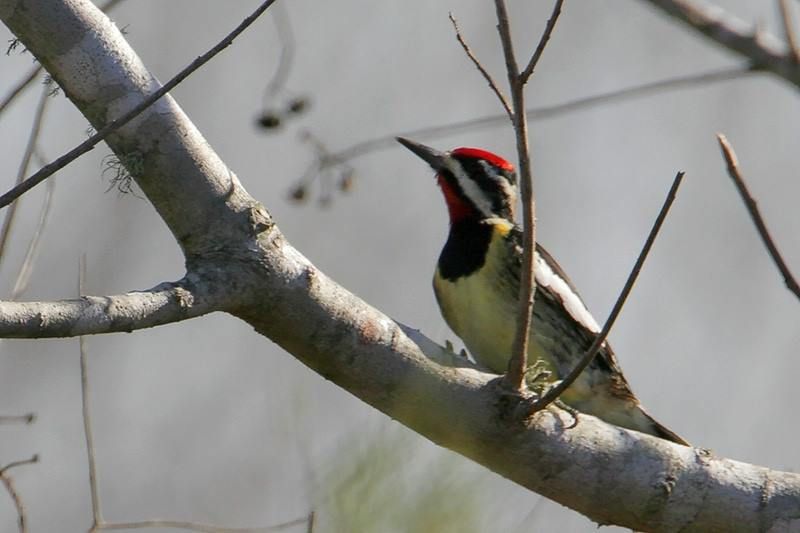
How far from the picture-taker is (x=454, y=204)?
460 centimetres

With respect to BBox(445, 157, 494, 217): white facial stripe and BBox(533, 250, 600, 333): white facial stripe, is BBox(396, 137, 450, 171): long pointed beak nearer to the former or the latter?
BBox(445, 157, 494, 217): white facial stripe

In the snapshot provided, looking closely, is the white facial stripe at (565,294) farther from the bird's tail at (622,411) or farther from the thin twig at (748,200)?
the thin twig at (748,200)

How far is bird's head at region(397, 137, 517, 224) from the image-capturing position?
15.0 ft

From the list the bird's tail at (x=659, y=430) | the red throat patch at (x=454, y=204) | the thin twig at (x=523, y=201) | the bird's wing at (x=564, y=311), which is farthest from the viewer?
the red throat patch at (x=454, y=204)

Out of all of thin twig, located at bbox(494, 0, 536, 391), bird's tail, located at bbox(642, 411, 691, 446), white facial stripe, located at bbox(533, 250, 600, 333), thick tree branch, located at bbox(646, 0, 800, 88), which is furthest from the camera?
white facial stripe, located at bbox(533, 250, 600, 333)

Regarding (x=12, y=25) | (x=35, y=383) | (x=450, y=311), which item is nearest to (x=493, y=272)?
(x=450, y=311)

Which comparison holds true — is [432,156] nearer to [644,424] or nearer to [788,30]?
[644,424]

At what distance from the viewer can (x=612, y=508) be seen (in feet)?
9.45

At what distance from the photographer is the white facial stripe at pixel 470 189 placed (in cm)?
458

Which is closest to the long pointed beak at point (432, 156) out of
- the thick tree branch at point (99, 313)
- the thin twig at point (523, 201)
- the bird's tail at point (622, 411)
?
the bird's tail at point (622, 411)

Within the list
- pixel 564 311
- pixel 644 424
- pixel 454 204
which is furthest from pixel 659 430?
pixel 454 204

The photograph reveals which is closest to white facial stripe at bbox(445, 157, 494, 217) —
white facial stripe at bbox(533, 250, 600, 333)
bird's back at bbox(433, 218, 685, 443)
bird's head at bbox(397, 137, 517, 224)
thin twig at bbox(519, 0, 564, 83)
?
bird's head at bbox(397, 137, 517, 224)

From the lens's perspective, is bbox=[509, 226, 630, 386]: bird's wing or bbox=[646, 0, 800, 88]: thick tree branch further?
bbox=[509, 226, 630, 386]: bird's wing

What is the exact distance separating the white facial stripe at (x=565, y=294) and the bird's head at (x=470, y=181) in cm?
37
